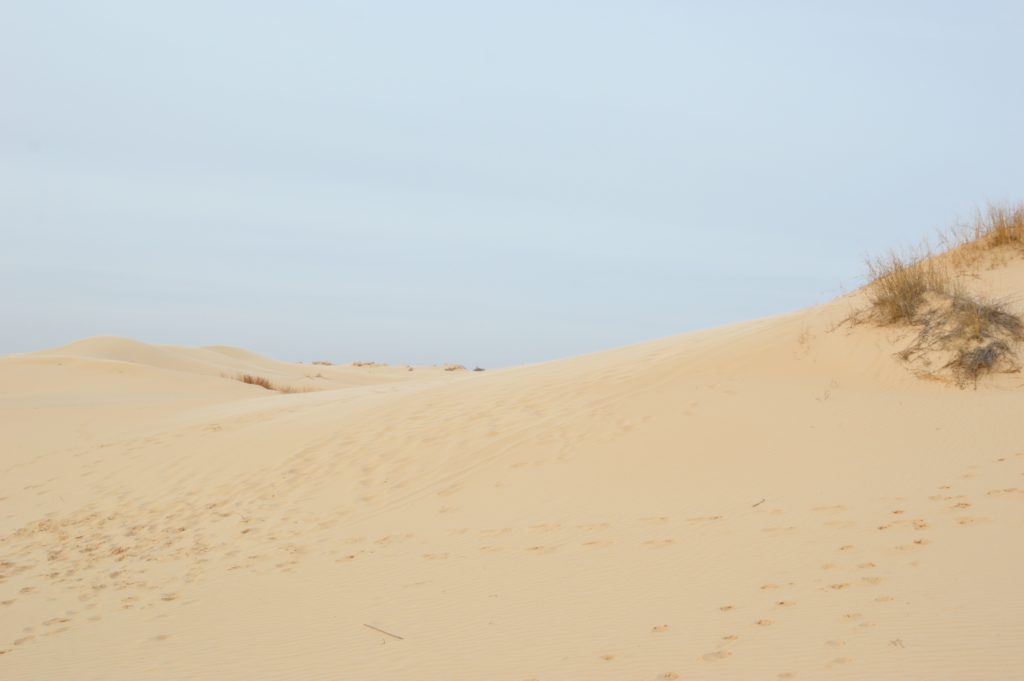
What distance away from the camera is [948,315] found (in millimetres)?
9211

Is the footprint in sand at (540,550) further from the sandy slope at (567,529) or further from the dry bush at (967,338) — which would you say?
the dry bush at (967,338)

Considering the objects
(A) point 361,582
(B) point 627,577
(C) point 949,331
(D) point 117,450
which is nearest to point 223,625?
(A) point 361,582

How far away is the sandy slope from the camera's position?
13.7 ft

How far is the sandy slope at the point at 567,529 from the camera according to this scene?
164 inches

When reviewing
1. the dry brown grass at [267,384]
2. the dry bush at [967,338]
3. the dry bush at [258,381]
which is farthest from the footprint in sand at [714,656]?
the dry bush at [258,381]

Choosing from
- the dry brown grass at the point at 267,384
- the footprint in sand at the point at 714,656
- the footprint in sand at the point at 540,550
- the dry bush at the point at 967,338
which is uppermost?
the dry brown grass at the point at 267,384

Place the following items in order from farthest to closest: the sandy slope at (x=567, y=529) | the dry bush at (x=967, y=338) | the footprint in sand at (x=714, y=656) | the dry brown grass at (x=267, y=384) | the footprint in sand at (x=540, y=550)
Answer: the dry brown grass at (x=267, y=384) < the dry bush at (x=967, y=338) < the footprint in sand at (x=540, y=550) < the sandy slope at (x=567, y=529) < the footprint in sand at (x=714, y=656)

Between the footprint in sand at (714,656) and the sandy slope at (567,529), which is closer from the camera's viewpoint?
the footprint in sand at (714,656)

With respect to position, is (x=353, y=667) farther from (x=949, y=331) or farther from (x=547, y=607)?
(x=949, y=331)

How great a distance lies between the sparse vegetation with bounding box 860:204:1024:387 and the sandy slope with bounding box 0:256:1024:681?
0.34 meters

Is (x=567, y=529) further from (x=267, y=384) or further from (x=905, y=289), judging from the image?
(x=267, y=384)

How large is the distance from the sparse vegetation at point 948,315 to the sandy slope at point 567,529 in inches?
13.4

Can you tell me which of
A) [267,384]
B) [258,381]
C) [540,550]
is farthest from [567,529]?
[258,381]

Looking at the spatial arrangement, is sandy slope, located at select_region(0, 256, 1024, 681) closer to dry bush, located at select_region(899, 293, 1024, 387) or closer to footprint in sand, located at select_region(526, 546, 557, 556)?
footprint in sand, located at select_region(526, 546, 557, 556)
